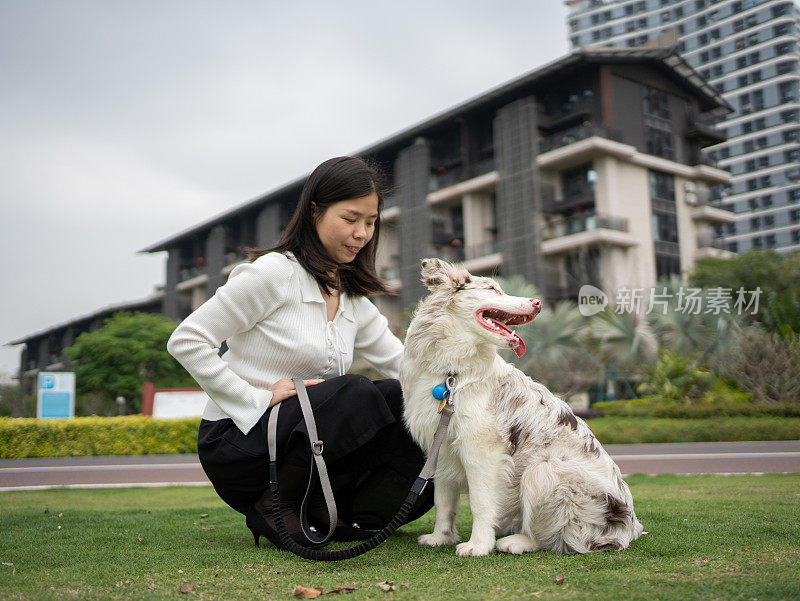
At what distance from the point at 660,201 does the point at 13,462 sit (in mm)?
32324

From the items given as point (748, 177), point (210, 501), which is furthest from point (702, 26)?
point (210, 501)

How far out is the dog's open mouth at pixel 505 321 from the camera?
3287mm

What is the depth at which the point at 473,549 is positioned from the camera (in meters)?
3.17

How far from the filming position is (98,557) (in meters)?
3.24

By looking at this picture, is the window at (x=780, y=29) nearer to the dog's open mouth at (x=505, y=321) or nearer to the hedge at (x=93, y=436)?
the hedge at (x=93, y=436)

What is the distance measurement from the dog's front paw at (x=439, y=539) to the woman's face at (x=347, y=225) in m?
1.65

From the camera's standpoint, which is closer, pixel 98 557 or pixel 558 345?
pixel 98 557

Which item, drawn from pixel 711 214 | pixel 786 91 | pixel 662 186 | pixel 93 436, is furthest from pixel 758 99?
pixel 93 436

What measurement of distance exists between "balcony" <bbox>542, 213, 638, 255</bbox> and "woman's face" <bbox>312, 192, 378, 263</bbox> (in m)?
28.9

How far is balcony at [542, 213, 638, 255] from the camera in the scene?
102 ft

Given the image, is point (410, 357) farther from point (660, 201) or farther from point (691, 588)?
point (660, 201)

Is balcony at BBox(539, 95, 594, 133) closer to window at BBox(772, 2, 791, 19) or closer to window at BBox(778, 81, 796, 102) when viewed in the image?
window at BBox(778, 81, 796, 102)

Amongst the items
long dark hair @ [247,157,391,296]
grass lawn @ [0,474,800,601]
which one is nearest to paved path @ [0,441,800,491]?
grass lawn @ [0,474,800,601]

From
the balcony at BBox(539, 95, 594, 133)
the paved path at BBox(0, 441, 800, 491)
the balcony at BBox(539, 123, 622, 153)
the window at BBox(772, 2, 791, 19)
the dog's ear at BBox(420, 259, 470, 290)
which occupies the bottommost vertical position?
the paved path at BBox(0, 441, 800, 491)
